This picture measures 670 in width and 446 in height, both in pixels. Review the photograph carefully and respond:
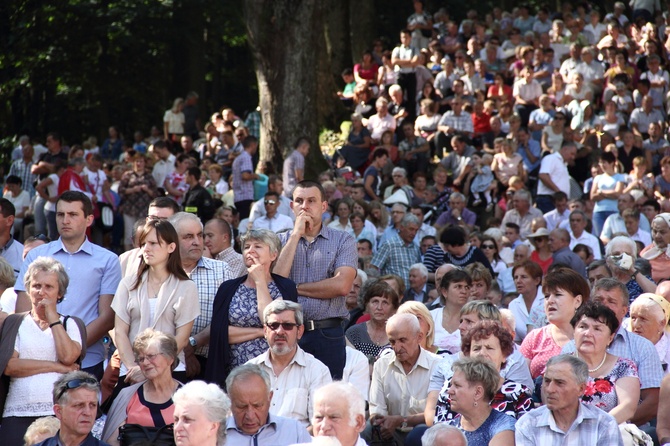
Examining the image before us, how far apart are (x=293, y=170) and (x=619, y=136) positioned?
5978 millimetres

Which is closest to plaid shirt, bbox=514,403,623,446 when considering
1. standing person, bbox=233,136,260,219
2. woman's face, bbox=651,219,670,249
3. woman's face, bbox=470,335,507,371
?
woman's face, bbox=470,335,507,371

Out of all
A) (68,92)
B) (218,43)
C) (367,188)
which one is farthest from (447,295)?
(218,43)

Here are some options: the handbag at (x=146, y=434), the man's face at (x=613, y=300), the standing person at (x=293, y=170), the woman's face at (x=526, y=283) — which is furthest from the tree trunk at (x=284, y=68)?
the handbag at (x=146, y=434)

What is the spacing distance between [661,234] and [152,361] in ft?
19.8

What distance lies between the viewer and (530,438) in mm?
6102

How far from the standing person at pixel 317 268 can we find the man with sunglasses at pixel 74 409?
4.85ft

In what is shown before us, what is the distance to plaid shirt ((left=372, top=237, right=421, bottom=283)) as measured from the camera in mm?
12945

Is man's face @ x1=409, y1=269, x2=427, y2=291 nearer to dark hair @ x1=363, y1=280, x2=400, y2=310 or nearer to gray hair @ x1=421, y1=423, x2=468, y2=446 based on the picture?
dark hair @ x1=363, y1=280, x2=400, y2=310

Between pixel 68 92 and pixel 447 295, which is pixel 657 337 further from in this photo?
pixel 68 92

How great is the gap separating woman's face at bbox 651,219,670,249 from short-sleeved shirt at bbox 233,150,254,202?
698cm

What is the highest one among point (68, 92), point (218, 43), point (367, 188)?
point (218, 43)

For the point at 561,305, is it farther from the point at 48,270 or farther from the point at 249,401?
the point at 48,270

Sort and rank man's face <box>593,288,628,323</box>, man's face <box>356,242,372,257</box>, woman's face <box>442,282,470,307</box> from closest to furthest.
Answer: man's face <box>593,288,628,323</box>
woman's face <box>442,282,470,307</box>
man's face <box>356,242,372,257</box>

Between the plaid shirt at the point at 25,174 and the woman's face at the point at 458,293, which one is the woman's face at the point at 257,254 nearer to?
the woman's face at the point at 458,293
